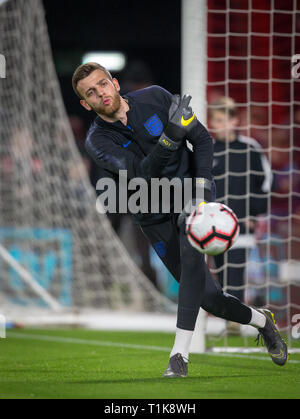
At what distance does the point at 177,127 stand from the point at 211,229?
0.48m

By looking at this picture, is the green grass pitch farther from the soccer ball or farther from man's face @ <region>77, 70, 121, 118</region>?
man's face @ <region>77, 70, 121, 118</region>

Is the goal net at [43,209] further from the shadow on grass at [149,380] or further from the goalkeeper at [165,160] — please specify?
the shadow on grass at [149,380]

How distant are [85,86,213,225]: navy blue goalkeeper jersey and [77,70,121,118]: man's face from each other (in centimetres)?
12

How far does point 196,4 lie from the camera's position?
5398 millimetres

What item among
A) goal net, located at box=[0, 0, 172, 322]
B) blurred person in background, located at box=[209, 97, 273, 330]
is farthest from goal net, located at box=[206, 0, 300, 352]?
goal net, located at box=[0, 0, 172, 322]

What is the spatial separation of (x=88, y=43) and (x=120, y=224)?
4.94 m

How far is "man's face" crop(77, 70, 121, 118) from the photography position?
4.03 meters

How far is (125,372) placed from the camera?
4.32 m

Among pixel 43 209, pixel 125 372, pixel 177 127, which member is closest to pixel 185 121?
pixel 177 127

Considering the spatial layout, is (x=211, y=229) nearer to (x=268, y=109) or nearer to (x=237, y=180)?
(x=237, y=180)

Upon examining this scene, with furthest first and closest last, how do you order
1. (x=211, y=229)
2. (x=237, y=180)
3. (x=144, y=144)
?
1. (x=237, y=180)
2. (x=144, y=144)
3. (x=211, y=229)

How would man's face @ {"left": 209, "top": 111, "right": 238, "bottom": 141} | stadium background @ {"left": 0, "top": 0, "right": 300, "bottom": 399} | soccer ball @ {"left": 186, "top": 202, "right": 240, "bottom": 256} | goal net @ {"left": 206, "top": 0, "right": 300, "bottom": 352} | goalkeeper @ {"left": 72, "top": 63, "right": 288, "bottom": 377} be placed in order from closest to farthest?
1. soccer ball @ {"left": 186, "top": 202, "right": 240, "bottom": 256}
2. goalkeeper @ {"left": 72, "top": 63, "right": 288, "bottom": 377}
3. man's face @ {"left": 209, "top": 111, "right": 238, "bottom": 141}
4. stadium background @ {"left": 0, "top": 0, "right": 300, "bottom": 399}
5. goal net @ {"left": 206, "top": 0, "right": 300, "bottom": 352}
